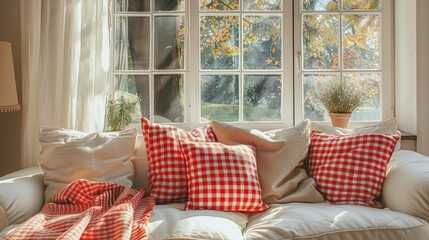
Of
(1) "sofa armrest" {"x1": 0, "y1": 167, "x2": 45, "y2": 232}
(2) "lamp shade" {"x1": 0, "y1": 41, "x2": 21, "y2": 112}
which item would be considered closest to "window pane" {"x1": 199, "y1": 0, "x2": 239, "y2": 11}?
(2) "lamp shade" {"x1": 0, "y1": 41, "x2": 21, "y2": 112}

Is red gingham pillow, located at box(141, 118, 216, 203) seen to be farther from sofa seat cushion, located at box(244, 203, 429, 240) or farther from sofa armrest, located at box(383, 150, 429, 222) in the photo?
sofa armrest, located at box(383, 150, 429, 222)

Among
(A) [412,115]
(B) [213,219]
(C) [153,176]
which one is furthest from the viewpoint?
(A) [412,115]

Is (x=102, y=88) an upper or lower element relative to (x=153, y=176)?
upper

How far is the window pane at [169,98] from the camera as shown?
135 inches

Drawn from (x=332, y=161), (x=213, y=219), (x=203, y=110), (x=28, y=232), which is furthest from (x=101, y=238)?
(x=203, y=110)

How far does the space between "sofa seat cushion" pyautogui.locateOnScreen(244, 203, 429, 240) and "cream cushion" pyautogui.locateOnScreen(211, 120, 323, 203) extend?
1.00 ft

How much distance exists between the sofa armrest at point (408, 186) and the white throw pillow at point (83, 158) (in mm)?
1410

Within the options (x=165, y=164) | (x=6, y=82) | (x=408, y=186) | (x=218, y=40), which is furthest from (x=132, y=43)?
(x=408, y=186)

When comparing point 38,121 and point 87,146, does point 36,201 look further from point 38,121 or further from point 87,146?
point 38,121

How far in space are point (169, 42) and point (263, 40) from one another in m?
0.69

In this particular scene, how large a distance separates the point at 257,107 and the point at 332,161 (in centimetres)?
100

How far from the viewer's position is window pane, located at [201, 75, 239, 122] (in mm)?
3471

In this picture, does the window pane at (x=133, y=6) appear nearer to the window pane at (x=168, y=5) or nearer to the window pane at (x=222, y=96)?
the window pane at (x=168, y=5)

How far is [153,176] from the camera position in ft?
8.46
